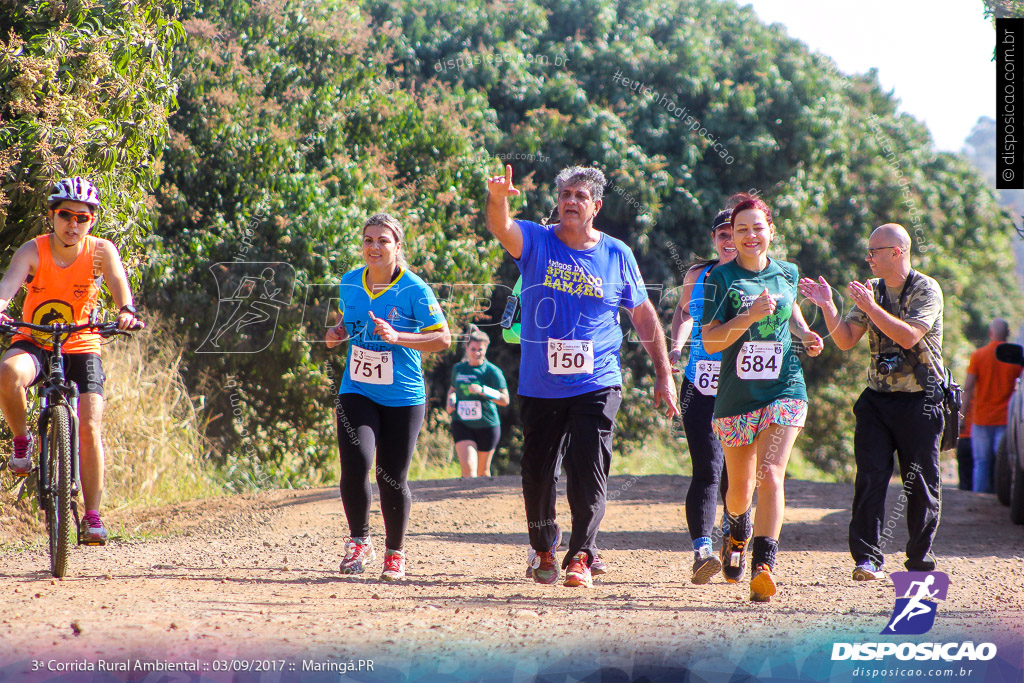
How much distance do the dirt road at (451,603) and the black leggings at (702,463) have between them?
0.37 m

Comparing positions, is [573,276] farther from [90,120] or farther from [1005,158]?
[90,120]

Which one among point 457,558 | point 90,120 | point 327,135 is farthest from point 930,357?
point 327,135

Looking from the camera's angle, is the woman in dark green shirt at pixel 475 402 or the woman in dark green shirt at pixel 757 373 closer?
the woman in dark green shirt at pixel 757 373

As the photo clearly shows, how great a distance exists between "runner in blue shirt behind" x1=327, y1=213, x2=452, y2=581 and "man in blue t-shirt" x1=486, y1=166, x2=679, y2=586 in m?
0.66

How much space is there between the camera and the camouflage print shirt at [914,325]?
5.63 meters

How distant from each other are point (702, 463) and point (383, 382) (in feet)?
6.12

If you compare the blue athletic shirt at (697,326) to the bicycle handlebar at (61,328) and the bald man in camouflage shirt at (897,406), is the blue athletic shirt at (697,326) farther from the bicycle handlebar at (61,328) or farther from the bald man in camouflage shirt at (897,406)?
the bicycle handlebar at (61,328)

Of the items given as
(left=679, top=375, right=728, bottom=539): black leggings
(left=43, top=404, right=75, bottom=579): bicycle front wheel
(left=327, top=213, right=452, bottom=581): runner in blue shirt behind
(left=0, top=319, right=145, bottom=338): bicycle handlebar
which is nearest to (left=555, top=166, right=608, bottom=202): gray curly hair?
(left=327, top=213, right=452, bottom=581): runner in blue shirt behind

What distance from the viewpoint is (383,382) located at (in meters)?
5.75

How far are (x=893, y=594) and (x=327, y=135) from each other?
30.6 feet

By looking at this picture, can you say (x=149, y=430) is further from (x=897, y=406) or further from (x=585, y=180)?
(x=897, y=406)

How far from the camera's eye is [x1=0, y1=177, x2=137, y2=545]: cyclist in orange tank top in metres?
5.52

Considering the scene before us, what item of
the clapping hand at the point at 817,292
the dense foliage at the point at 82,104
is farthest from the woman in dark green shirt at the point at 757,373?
the dense foliage at the point at 82,104

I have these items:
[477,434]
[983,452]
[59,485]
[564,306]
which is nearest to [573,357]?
[564,306]
